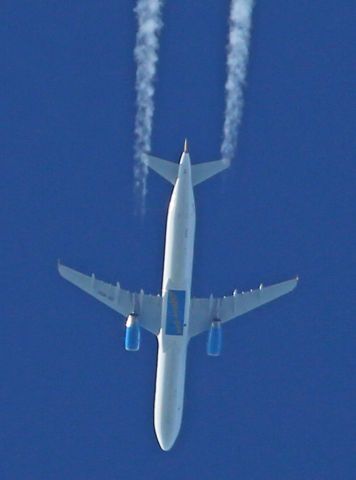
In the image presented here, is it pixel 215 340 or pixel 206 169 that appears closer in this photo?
pixel 206 169

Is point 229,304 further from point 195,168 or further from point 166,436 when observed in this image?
point 195,168

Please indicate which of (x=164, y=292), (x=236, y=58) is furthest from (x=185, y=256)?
(x=236, y=58)

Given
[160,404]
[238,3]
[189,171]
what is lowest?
[160,404]

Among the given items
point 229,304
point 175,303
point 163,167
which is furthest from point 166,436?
point 163,167

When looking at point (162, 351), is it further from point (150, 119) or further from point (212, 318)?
point (150, 119)

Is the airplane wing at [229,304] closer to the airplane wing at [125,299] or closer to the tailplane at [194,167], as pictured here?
the airplane wing at [125,299]

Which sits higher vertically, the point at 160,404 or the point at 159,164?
the point at 159,164

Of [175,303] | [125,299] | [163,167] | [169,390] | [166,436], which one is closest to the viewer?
[163,167]
